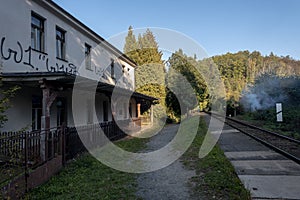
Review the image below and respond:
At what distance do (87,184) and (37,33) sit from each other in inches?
277

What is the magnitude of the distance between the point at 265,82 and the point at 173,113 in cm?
1261

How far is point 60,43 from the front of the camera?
11.7 metres

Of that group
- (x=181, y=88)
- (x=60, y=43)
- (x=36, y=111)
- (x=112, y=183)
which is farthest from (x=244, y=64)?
(x=112, y=183)

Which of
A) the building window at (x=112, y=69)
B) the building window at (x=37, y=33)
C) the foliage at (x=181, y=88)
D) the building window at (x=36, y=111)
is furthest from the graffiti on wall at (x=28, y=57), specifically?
the foliage at (x=181, y=88)

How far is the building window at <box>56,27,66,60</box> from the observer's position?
11.5 m

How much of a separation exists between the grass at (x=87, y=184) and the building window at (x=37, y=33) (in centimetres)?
516

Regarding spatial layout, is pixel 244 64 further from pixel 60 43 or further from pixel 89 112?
pixel 60 43

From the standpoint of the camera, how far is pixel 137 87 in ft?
91.0

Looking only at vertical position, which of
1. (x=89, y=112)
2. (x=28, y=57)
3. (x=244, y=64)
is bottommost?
(x=89, y=112)

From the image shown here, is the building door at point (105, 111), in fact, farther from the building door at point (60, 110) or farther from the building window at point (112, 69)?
the building door at point (60, 110)

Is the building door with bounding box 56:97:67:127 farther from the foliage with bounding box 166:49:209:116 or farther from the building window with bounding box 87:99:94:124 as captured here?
the foliage with bounding box 166:49:209:116

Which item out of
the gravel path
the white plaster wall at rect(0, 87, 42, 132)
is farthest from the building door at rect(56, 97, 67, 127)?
the gravel path

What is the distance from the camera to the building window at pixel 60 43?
1147 cm

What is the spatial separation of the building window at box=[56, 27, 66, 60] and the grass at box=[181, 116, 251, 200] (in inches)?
294
